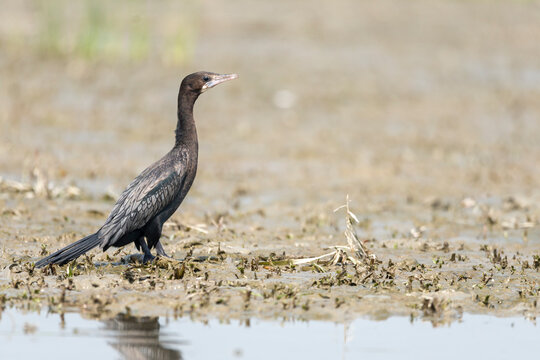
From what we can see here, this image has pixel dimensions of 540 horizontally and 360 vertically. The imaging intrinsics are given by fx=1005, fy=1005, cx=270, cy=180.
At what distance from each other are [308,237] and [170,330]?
4345mm

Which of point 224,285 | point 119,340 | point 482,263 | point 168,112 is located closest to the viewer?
point 119,340

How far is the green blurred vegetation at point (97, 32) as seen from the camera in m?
19.9

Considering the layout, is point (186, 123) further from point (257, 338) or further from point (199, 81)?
point (257, 338)

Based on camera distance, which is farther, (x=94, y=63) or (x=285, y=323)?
(x=94, y=63)

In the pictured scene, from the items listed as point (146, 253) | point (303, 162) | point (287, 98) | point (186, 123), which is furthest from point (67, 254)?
point (287, 98)

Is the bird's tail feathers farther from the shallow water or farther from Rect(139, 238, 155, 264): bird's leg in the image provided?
the shallow water

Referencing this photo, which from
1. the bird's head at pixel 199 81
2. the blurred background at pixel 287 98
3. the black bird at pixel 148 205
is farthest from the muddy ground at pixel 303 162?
the bird's head at pixel 199 81

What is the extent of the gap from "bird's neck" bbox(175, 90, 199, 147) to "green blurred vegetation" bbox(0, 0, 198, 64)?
1060 cm

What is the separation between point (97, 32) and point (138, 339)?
1406cm

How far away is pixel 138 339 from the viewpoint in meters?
6.61

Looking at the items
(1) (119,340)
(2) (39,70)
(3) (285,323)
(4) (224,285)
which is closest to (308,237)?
(4) (224,285)

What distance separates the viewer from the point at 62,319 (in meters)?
7.05

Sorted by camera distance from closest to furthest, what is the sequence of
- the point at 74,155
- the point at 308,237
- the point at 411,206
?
1. the point at 308,237
2. the point at 411,206
3. the point at 74,155

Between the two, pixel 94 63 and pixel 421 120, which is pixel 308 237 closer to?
pixel 421 120
